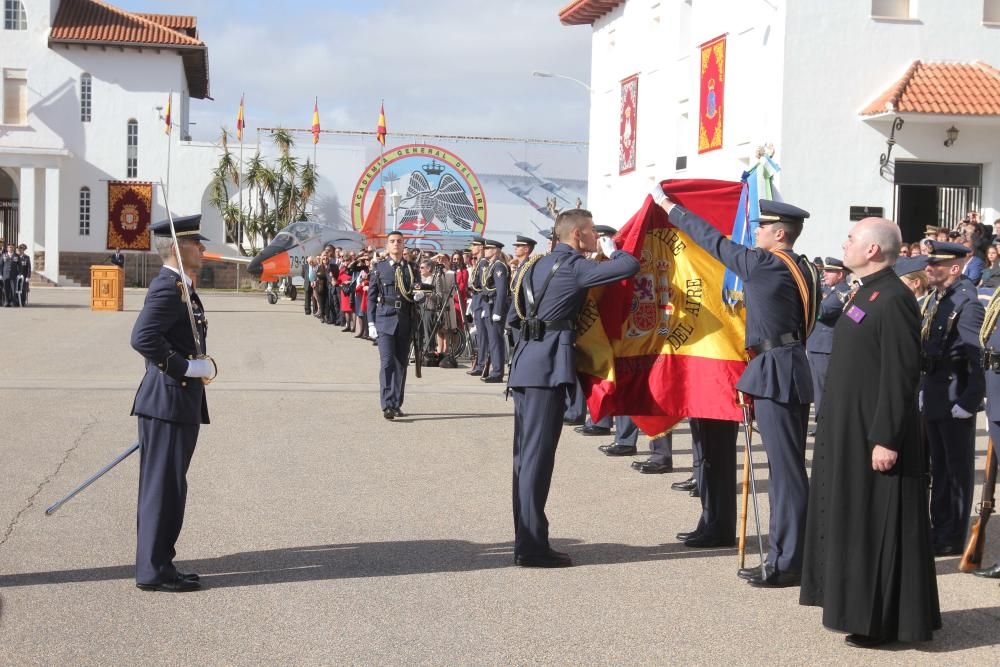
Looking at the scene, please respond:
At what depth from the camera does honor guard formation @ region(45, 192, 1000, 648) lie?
5.50 meters

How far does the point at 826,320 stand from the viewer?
1114 cm

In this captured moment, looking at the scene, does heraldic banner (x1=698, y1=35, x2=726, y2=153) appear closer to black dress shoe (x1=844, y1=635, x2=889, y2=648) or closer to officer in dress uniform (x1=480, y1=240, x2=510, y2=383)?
officer in dress uniform (x1=480, y1=240, x2=510, y2=383)

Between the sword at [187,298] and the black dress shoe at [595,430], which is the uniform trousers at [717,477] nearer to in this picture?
the sword at [187,298]

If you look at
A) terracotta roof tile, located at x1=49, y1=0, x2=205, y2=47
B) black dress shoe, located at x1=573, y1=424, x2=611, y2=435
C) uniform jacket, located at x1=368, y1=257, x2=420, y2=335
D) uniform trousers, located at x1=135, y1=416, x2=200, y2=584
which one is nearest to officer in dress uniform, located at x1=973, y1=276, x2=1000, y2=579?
uniform trousers, located at x1=135, y1=416, x2=200, y2=584

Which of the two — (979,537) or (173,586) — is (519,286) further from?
(979,537)

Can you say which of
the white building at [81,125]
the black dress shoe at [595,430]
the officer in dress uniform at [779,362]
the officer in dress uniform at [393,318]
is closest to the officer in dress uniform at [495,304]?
the officer in dress uniform at [393,318]

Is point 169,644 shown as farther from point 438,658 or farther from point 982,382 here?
point 982,382

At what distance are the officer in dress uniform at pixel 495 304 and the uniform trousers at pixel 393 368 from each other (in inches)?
145

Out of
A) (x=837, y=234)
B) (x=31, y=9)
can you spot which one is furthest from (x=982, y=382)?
(x=31, y=9)

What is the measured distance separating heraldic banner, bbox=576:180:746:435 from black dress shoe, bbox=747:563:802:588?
1307mm

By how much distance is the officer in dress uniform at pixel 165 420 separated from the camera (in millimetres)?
6355

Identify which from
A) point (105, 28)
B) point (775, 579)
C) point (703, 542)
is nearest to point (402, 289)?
point (703, 542)

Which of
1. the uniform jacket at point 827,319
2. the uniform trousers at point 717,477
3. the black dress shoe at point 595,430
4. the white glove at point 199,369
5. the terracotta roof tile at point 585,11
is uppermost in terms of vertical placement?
the terracotta roof tile at point 585,11

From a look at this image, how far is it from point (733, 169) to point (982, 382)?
18953mm
